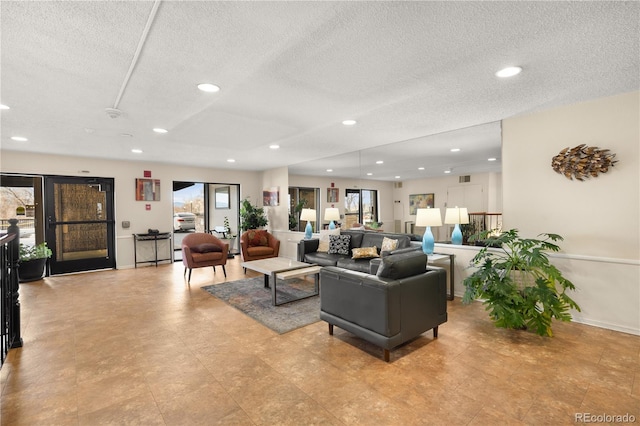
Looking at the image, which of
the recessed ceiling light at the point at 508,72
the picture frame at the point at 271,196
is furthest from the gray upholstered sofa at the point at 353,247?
the recessed ceiling light at the point at 508,72

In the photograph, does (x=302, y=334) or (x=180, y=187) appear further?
(x=180, y=187)

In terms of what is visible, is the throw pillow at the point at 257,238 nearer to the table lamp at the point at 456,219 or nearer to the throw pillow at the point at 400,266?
the table lamp at the point at 456,219

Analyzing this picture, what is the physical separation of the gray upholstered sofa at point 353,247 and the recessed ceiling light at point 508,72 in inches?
100

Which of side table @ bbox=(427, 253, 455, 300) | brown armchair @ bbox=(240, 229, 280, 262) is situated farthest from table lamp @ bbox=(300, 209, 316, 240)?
side table @ bbox=(427, 253, 455, 300)

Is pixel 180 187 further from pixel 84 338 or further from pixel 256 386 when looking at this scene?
pixel 256 386

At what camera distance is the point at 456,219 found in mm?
4449

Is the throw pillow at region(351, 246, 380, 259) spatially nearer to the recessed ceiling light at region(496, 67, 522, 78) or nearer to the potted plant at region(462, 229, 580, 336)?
the potted plant at region(462, 229, 580, 336)

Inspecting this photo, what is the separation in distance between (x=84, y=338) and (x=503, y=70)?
15.0 ft

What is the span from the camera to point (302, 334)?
123 inches

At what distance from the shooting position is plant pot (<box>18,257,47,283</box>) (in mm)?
5359

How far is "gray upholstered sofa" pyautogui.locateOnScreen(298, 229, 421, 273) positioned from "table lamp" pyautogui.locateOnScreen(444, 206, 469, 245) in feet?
1.76

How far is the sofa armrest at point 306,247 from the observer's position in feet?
18.5

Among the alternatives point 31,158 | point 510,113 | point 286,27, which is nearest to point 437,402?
point 286,27

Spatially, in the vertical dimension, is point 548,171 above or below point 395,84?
below
